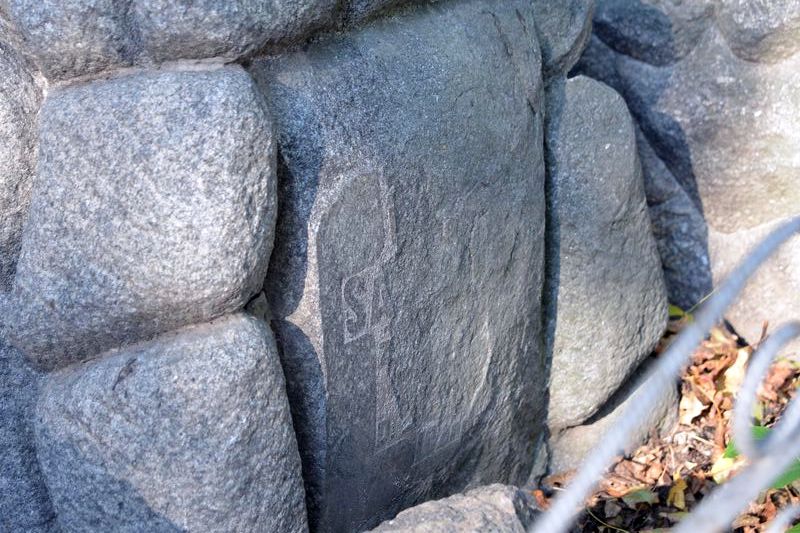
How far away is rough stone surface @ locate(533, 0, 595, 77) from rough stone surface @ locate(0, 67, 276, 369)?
83 centimetres

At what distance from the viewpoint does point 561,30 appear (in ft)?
6.38

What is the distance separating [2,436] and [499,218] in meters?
0.83

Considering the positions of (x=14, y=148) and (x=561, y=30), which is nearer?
(x=14, y=148)

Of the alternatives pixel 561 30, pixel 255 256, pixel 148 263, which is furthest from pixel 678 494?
pixel 148 263

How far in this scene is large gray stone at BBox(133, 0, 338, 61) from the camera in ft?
3.96

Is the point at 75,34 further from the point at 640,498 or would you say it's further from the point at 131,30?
the point at 640,498

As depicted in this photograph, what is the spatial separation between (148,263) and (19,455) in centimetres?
37

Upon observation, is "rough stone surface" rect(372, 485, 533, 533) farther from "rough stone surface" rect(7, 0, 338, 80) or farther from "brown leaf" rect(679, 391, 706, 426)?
"brown leaf" rect(679, 391, 706, 426)

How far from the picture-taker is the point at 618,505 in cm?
190

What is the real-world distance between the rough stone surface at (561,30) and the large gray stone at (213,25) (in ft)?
2.35

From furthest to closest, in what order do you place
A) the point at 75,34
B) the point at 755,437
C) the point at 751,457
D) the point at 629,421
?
1. the point at 755,437
2. the point at 75,34
3. the point at 751,457
4. the point at 629,421

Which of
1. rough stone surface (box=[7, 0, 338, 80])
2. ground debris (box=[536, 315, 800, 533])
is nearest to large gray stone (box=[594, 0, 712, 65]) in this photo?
ground debris (box=[536, 315, 800, 533])

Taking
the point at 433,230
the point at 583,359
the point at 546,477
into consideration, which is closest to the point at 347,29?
the point at 433,230

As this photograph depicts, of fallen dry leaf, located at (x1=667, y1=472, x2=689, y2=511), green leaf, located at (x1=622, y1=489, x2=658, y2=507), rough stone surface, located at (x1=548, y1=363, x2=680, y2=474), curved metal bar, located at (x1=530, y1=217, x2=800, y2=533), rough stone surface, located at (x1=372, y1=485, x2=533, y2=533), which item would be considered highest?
curved metal bar, located at (x1=530, y1=217, x2=800, y2=533)
